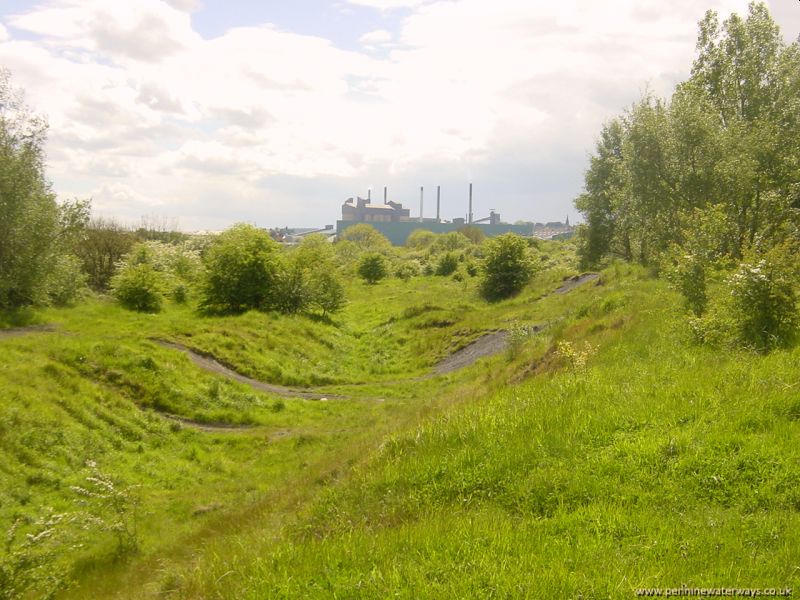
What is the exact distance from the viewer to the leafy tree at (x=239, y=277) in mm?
30578

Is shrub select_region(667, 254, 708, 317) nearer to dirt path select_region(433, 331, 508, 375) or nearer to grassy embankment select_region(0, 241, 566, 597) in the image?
grassy embankment select_region(0, 241, 566, 597)

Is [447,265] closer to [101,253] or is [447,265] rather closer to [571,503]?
[101,253]

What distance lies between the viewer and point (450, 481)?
582cm

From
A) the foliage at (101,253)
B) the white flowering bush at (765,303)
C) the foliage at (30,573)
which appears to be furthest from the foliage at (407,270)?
the foliage at (30,573)

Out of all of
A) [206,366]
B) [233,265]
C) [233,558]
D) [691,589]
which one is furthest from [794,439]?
[233,265]

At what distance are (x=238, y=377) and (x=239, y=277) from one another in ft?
37.3

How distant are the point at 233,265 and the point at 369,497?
2664 cm

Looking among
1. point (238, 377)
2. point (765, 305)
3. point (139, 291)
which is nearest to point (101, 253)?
point (139, 291)

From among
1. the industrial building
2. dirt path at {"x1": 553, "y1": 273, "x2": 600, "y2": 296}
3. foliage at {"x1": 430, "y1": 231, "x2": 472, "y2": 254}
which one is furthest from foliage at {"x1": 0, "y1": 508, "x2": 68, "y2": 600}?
the industrial building

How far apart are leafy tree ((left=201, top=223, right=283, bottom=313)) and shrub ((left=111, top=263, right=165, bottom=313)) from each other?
9.15 ft

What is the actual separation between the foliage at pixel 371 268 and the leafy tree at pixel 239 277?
2563 cm

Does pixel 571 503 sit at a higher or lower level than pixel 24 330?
higher

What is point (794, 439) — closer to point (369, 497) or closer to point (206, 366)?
point (369, 497)

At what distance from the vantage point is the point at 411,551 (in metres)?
4.49
